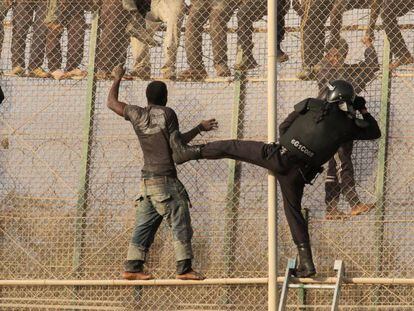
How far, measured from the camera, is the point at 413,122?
51.1 feet

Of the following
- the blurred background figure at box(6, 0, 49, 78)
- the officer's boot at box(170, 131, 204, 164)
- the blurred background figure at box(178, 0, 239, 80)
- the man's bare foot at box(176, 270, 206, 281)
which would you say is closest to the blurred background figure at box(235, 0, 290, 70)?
the blurred background figure at box(178, 0, 239, 80)

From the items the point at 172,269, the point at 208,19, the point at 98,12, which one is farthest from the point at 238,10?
the point at 172,269

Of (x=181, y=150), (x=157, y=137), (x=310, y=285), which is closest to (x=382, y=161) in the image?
(x=310, y=285)

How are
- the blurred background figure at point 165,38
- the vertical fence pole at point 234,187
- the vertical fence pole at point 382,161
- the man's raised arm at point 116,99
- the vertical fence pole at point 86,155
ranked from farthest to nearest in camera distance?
the vertical fence pole at point 86,155 → the blurred background figure at point 165,38 → the vertical fence pole at point 234,187 → the vertical fence pole at point 382,161 → the man's raised arm at point 116,99

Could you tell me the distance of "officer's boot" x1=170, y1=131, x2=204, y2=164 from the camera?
14055mm

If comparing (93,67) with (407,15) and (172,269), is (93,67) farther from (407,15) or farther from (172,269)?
(407,15)

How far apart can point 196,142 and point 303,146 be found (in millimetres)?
2462

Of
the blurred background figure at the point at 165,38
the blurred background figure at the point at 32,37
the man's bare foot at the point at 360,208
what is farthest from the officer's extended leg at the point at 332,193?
the blurred background figure at the point at 32,37

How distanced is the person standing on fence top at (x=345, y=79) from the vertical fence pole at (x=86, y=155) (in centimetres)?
267

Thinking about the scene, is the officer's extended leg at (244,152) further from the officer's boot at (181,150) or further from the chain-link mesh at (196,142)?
the chain-link mesh at (196,142)

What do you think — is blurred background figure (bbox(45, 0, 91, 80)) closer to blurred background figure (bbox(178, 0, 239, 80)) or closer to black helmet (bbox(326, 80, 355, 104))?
blurred background figure (bbox(178, 0, 239, 80))

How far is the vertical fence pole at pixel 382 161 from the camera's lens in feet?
50.0

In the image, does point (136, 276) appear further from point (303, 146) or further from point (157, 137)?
point (303, 146)

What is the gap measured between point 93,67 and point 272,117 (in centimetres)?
304
